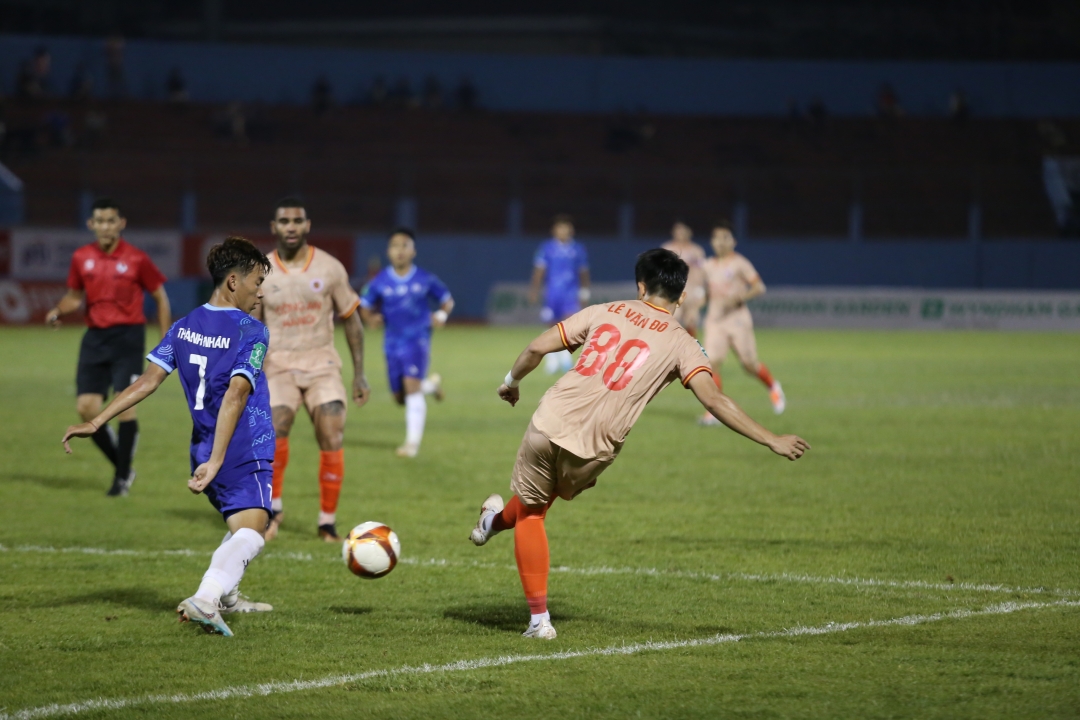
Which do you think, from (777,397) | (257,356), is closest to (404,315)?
(777,397)

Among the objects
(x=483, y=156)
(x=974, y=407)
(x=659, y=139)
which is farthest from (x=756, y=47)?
(x=974, y=407)

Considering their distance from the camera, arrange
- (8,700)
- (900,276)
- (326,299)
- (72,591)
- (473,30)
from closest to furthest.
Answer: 1. (8,700)
2. (72,591)
3. (326,299)
4. (900,276)
5. (473,30)

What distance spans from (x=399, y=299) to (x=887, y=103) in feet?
117

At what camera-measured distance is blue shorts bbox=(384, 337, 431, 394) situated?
13711 mm

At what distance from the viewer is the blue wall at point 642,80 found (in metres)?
44.5

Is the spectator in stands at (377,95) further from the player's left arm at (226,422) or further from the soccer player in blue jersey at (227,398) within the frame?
the player's left arm at (226,422)

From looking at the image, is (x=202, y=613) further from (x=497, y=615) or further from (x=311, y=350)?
(x=311, y=350)

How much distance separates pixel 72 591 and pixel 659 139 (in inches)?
1510

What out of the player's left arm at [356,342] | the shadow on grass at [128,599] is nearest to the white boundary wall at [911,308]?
the player's left arm at [356,342]

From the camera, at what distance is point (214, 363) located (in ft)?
21.0

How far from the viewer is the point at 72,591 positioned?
24.5ft

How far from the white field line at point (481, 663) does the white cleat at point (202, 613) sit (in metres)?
0.72

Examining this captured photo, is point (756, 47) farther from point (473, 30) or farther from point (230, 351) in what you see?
point (230, 351)

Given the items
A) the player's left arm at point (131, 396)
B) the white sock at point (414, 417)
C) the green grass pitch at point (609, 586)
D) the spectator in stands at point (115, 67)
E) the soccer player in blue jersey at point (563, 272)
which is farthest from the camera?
the spectator in stands at point (115, 67)
